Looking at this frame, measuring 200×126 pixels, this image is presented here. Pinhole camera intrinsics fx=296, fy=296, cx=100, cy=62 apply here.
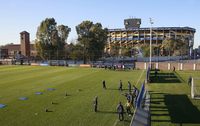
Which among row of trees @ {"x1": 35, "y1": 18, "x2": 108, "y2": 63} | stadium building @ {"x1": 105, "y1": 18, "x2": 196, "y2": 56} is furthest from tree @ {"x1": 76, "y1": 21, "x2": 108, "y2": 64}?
stadium building @ {"x1": 105, "y1": 18, "x2": 196, "y2": 56}

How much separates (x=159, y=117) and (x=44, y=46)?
83.0 meters

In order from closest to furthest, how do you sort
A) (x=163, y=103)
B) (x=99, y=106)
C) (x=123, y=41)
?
(x=99, y=106), (x=163, y=103), (x=123, y=41)

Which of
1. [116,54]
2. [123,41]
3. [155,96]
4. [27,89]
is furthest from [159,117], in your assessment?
[123,41]

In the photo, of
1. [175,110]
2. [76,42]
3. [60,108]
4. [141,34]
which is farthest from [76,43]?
[141,34]

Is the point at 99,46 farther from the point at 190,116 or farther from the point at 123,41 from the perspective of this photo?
the point at 123,41

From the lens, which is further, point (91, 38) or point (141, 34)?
point (141, 34)

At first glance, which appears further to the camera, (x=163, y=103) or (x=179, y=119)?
(x=163, y=103)

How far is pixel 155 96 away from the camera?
33.0m

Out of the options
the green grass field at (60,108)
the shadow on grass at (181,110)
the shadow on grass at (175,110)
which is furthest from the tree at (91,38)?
the shadow on grass at (175,110)

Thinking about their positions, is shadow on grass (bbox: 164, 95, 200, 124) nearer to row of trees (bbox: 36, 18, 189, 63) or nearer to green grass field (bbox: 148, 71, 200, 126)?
green grass field (bbox: 148, 71, 200, 126)

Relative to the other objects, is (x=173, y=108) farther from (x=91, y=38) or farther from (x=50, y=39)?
(x=50, y=39)

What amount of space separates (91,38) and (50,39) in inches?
628

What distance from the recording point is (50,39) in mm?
104750

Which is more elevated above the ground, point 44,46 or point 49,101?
point 44,46
